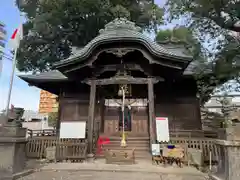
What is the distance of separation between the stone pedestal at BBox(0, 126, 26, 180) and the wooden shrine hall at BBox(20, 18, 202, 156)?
129 inches

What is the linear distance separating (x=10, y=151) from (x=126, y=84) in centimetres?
544

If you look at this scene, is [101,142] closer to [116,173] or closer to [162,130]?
[162,130]

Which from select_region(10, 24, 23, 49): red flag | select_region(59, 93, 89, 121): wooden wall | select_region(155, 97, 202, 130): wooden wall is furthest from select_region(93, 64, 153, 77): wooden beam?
select_region(10, 24, 23, 49): red flag

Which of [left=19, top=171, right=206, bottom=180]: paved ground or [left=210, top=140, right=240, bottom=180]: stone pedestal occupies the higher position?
[left=210, top=140, right=240, bottom=180]: stone pedestal

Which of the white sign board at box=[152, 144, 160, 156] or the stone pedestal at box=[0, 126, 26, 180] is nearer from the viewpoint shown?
the stone pedestal at box=[0, 126, 26, 180]

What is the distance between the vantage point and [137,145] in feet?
30.3

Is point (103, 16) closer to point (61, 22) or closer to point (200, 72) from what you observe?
point (61, 22)

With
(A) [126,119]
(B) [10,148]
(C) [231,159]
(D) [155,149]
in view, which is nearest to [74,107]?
(A) [126,119]

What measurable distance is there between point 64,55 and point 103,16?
6813mm

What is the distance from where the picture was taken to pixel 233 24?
9.26m

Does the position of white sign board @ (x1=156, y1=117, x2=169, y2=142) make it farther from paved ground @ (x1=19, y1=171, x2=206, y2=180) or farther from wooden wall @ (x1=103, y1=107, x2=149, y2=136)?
wooden wall @ (x1=103, y1=107, x2=149, y2=136)

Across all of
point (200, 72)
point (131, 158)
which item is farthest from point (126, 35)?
point (131, 158)

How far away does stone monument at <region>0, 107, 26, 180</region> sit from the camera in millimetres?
5301

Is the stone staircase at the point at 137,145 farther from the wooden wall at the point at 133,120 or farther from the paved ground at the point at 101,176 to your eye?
the paved ground at the point at 101,176
